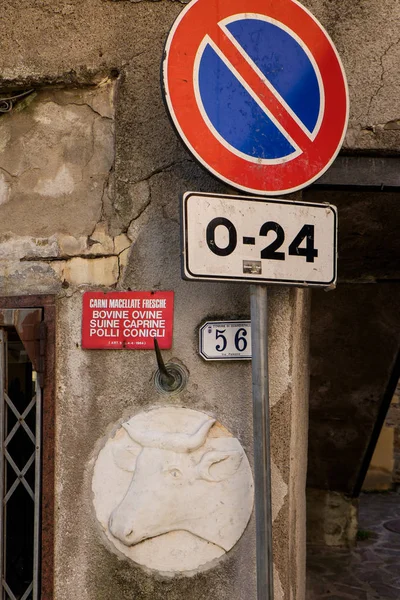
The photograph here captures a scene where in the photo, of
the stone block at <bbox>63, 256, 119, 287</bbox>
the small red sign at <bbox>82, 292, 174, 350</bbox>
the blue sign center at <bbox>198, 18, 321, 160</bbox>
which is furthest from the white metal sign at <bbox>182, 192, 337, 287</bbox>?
the stone block at <bbox>63, 256, 119, 287</bbox>

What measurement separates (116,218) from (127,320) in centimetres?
42

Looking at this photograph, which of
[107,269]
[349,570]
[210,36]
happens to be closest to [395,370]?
[349,570]

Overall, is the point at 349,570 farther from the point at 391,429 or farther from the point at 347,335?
the point at 391,429

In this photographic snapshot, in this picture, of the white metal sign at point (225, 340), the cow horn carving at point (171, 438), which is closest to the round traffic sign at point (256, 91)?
the white metal sign at point (225, 340)

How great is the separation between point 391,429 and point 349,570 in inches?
188

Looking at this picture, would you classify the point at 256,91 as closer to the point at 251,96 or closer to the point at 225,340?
the point at 251,96

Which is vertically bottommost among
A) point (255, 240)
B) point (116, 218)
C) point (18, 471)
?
point (18, 471)

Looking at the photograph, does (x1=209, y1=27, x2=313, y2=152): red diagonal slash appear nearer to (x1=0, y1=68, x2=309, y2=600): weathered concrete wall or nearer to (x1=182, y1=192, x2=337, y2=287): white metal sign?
(x1=182, y1=192, x2=337, y2=287): white metal sign

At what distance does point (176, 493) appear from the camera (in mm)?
2680

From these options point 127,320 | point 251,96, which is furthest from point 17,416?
point 251,96

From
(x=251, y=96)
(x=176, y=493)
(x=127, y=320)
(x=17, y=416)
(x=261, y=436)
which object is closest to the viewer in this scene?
(x=261, y=436)

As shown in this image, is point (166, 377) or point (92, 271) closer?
point (166, 377)

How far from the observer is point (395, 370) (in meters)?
5.78

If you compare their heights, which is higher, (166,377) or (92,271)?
(92,271)
